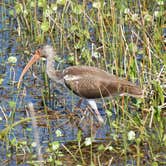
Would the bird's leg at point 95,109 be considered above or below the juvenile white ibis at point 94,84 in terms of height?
below

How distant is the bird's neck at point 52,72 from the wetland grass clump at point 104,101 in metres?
0.18

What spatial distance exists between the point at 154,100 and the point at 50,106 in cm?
121

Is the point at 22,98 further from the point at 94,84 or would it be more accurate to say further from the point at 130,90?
the point at 130,90

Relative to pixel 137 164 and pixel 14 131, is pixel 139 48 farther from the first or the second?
pixel 137 164

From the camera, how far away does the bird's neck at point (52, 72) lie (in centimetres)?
850

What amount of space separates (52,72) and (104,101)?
70 cm

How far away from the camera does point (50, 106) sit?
334 inches

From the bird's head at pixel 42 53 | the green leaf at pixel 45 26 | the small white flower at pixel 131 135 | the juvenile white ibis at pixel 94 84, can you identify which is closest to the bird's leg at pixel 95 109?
the juvenile white ibis at pixel 94 84

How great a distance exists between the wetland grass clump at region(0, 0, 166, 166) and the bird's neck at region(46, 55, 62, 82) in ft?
0.60

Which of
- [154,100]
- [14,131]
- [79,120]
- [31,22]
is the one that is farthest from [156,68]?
[31,22]

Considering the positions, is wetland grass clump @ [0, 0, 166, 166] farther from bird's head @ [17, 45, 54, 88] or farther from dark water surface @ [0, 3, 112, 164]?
bird's head @ [17, 45, 54, 88]

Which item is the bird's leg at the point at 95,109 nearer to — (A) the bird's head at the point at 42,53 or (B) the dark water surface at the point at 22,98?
(B) the dark water surface at the point at 22,98

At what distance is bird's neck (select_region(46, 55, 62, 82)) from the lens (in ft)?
27.9

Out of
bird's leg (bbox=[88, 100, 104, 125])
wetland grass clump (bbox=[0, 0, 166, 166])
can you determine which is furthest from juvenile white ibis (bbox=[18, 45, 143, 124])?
wetland grass clump (bbox=[0, 0, 166, 166])
